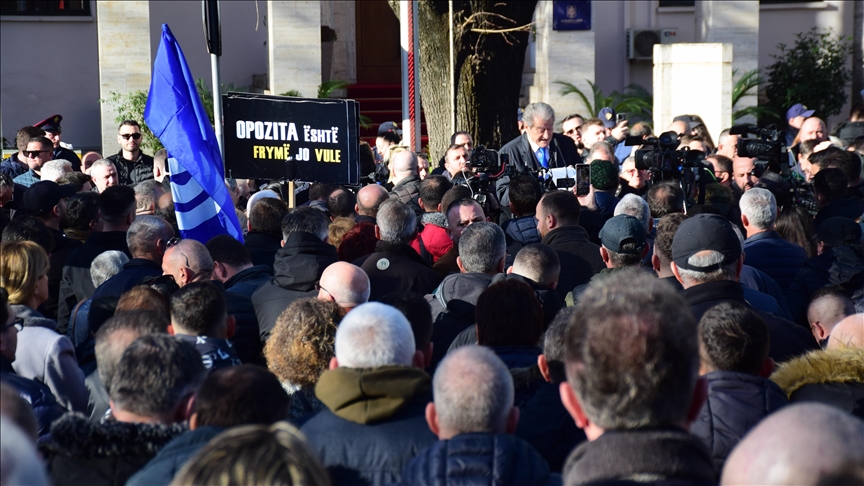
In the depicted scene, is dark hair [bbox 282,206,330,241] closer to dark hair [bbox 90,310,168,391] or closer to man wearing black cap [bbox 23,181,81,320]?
man wearing black cap [bbox 23,181,81,320]

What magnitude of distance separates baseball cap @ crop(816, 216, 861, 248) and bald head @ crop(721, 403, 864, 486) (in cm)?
458

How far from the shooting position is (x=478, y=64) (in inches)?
424

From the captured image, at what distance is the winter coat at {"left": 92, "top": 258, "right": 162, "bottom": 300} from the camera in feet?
18.5

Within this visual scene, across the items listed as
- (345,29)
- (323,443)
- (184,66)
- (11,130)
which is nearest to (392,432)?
(323,443)

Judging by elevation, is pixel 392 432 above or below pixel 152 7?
below

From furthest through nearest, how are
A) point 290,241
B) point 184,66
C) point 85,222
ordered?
point 184,66 → point 85,222 → point 290,241

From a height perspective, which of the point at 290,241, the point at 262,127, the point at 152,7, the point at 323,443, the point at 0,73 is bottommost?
the point at 323,443

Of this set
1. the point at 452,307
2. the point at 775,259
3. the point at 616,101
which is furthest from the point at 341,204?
the point at 616,101

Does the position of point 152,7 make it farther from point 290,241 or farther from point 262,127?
point 290,241

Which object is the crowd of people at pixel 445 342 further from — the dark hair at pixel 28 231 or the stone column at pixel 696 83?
the stone column at pixel 696 83

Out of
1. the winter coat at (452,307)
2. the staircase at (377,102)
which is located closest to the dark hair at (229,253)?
the winter coat at (452,307)

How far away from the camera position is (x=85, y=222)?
22.7 feet

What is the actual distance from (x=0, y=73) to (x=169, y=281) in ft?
44.5

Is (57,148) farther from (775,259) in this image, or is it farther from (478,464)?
(478,464)
